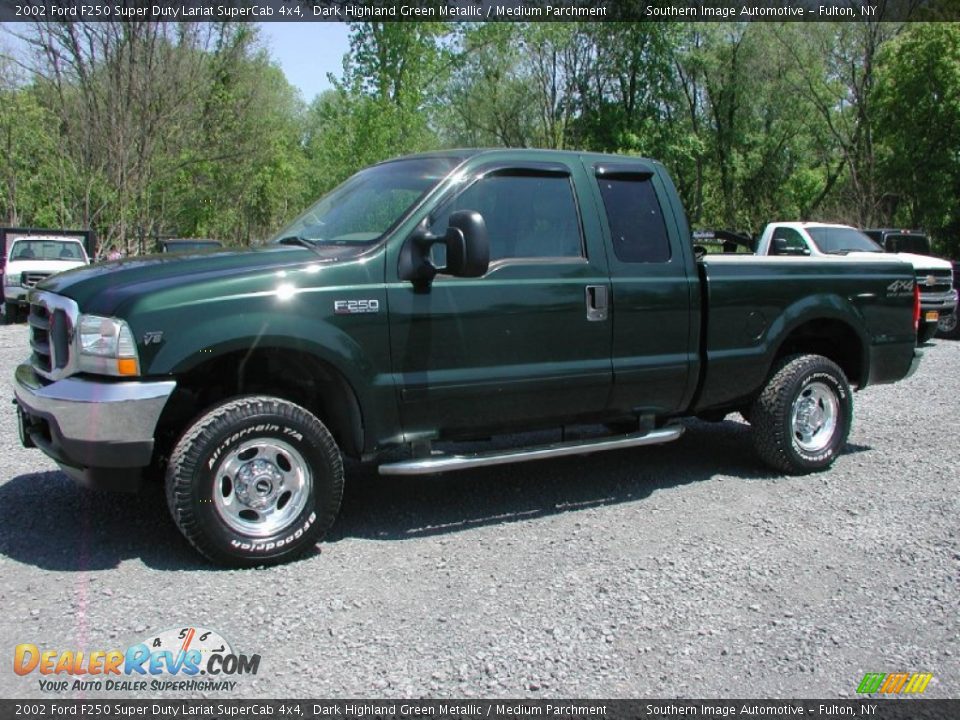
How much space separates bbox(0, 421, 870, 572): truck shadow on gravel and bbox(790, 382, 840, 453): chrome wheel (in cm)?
37

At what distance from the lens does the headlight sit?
13.1ft

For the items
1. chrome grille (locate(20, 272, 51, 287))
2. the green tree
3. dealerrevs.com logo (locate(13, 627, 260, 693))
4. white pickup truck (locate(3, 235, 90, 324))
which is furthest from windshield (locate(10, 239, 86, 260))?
the green tree

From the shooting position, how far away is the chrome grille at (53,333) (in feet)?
13.6

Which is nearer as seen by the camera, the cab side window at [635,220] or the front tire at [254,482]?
the front tire at [254,482]

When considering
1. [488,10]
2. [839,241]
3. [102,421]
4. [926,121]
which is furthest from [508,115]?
[102,421]

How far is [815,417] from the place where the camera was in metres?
6.30

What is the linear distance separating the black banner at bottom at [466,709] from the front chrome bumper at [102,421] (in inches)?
49.0

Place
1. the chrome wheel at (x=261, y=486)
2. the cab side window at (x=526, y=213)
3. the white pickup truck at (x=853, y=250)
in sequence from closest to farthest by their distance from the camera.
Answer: the chrome wheel at (x=261, y=486)
the cab side window at (x=526, y=213)
the white pickup truck at (x=853, y=250)

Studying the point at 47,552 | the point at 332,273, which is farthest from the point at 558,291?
the point at 47,552

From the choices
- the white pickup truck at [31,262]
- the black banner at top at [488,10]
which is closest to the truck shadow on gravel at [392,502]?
the white pickup truck at [31,262]

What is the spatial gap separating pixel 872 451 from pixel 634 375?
2.72 m

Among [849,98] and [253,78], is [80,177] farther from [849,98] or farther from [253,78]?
[849,98]

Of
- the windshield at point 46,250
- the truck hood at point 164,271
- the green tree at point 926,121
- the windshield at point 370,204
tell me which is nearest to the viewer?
the truck hood at point 164,271

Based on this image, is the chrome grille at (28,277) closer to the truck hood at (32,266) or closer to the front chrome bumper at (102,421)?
the truck hood at (32,266)
